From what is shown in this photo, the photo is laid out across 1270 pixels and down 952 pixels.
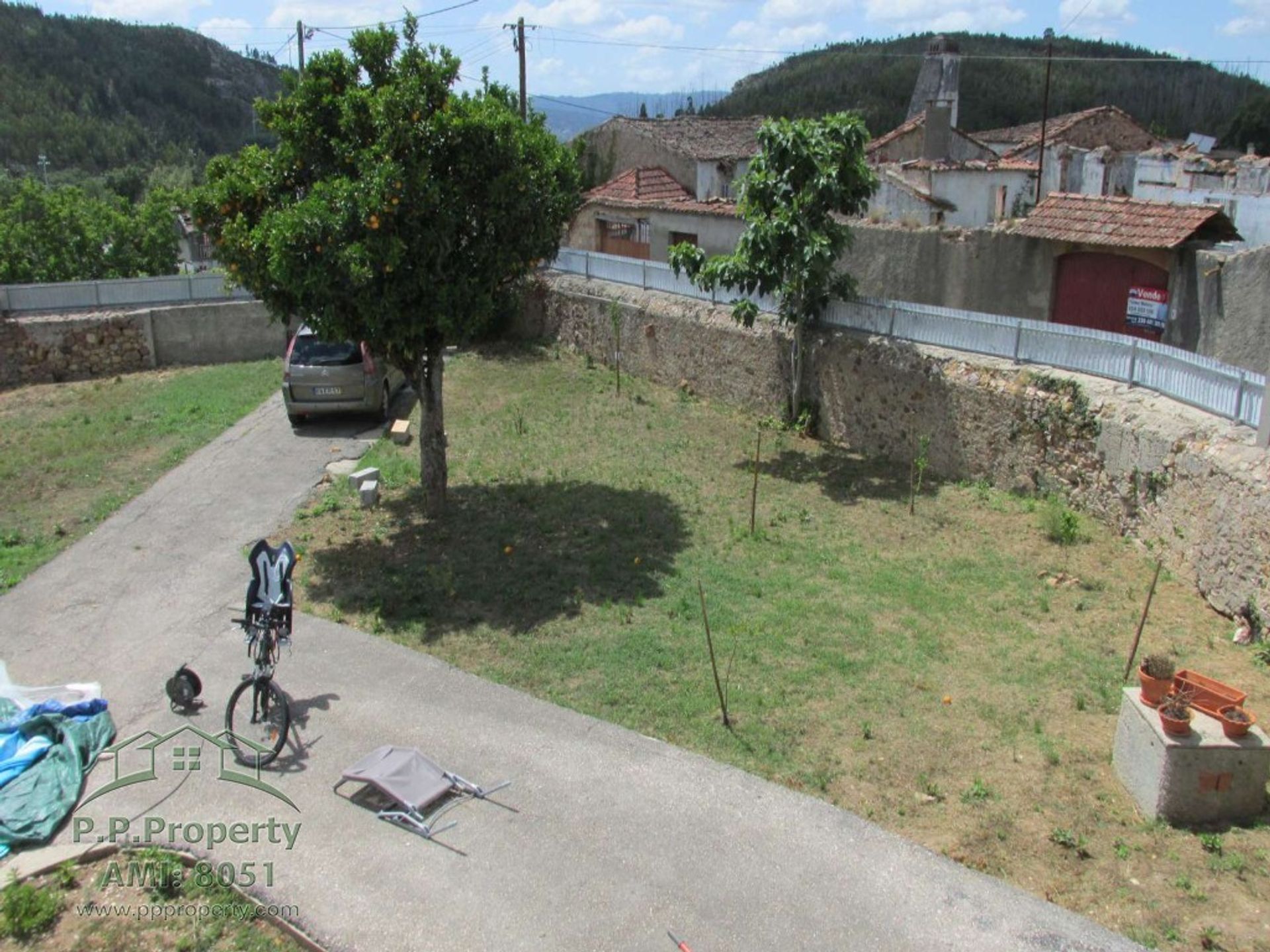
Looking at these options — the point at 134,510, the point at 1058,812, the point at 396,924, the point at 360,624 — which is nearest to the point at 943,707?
the point at 1058,812

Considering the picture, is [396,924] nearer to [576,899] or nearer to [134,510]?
[576,899]

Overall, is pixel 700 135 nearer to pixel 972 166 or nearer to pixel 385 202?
pixel 972 166

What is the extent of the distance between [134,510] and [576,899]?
357 inches

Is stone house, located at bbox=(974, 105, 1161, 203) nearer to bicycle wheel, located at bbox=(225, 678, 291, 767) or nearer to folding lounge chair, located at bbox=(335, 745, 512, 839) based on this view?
folding lounge chair, located at bbox=(335, 745, 512, 839)

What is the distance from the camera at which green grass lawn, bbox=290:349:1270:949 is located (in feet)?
20.1

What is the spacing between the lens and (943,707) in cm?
751

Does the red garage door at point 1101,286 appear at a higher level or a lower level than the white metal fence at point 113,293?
higher

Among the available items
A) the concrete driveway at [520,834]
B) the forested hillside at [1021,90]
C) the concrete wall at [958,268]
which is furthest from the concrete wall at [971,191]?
the forested hillside at [1021,90]

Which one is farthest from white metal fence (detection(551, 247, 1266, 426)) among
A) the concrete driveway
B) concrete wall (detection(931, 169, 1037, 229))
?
concrete wall (detection(931, 169, 1037, 229))

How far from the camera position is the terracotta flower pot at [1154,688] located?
20.9 feet

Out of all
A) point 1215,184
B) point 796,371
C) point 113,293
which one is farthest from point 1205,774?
point 113,293

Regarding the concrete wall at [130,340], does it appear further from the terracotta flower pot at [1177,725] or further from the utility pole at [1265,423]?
the terracotta flower pot at [1177,725]

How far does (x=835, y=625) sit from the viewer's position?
882 centimetres

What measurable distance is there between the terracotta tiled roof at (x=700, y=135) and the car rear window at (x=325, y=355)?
12.5 m
